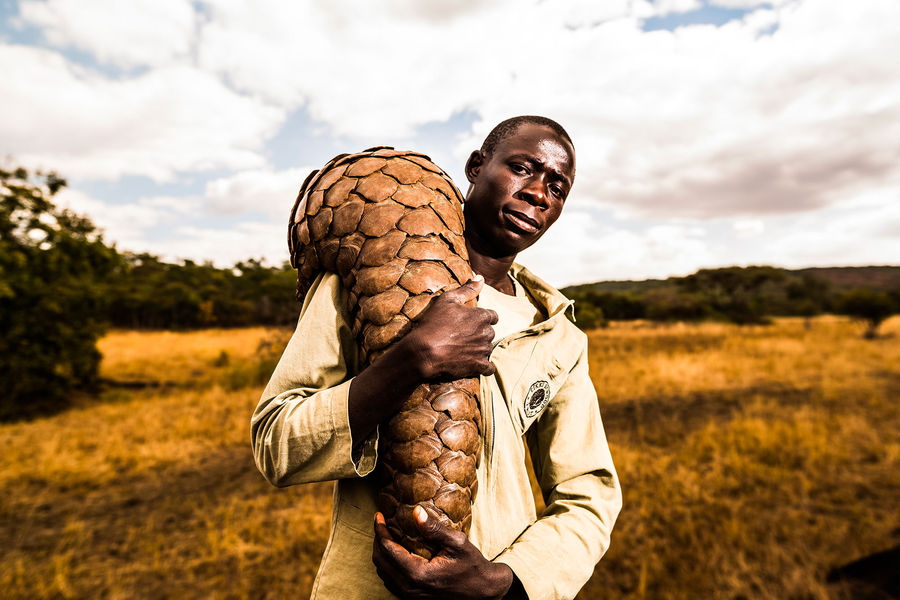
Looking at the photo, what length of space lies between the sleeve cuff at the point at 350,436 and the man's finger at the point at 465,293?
0.37 m

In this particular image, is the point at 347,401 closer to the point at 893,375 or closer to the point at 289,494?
the point at 289,494

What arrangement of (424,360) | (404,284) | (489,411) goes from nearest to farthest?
(424,360)
(404,284)
(489,411)

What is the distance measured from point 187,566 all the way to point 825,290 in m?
59.7

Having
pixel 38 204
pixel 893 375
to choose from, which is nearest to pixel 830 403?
pixel 893 375

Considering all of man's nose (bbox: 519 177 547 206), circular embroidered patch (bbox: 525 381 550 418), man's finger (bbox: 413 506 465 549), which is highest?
man's nose (bbox: 519 177 547 206)

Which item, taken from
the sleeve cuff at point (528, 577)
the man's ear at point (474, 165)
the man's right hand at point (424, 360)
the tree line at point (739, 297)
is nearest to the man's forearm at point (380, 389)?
the man's right hand at point (424, 360)

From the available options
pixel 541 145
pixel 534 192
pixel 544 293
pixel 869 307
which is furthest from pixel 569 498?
pixel 869 307

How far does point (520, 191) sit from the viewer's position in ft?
5.99

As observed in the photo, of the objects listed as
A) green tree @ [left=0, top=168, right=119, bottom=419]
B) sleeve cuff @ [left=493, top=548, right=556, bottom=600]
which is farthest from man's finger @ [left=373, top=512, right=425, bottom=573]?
green tree @ [left=0, top=168, right=119, bottom=419]

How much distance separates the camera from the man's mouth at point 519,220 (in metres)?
1.81

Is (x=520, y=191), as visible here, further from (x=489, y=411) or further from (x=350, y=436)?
(x=350, y=436)

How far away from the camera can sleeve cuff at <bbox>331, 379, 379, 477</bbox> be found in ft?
4.20

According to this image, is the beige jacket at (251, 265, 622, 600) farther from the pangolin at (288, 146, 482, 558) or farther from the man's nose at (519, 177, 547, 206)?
the man's nose at (519, 177, 547, 206)

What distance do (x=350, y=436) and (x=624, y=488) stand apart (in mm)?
8732
